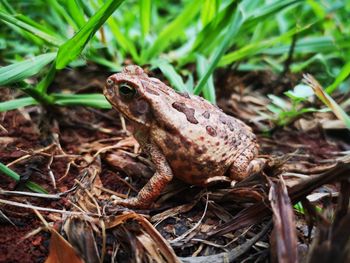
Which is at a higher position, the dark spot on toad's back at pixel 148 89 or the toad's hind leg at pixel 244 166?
the dark spot on toad's back at pixel 148 89

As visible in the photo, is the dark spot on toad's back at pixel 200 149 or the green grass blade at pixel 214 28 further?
the green grass blade at pixel 214 28

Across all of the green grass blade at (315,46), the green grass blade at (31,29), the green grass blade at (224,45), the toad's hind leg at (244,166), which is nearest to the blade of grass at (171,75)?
the green grass blade at (224,45)

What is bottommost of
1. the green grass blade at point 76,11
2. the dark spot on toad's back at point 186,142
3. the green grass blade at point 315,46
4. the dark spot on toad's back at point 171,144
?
the dark spot on toad's back at point 171,144

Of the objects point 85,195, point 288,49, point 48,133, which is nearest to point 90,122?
point 48,133

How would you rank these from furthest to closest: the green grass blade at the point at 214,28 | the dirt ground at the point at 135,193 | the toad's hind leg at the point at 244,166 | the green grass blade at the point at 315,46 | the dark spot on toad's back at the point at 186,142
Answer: the green grass blade at the point at 315,46, the green grass blade at the point at 214,28, the toad's hind leg at the point at 244,166, the dark spot on toad's back at the point at 186,142, the dirt ground at the point at 135,193

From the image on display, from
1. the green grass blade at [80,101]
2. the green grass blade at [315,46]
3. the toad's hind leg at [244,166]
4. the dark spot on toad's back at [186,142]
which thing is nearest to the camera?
the dark spot on toad's back at [186,142]

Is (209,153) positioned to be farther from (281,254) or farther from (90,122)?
(90,122)

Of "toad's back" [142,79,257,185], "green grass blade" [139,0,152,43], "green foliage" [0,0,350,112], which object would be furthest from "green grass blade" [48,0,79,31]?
"toad's back" [142,79,257,185]

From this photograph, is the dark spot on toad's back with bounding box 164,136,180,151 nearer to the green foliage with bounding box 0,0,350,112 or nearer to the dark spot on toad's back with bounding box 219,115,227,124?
the dark spot on toad's back with bounding box 219,115,227,124

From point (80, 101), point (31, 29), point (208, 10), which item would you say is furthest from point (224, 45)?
point (31, 29)

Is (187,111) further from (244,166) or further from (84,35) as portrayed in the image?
(84,35)

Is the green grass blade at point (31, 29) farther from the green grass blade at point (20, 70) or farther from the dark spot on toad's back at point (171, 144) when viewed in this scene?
the dark spot on toad's back at point (171, 144)
